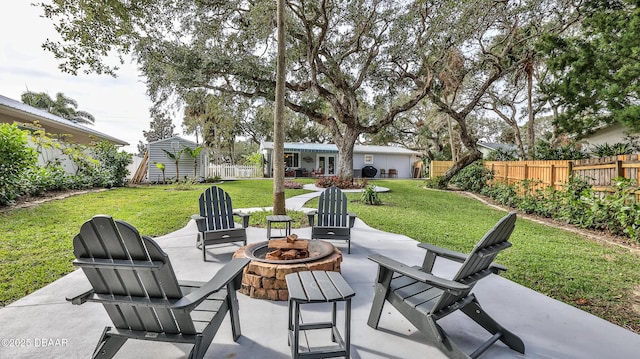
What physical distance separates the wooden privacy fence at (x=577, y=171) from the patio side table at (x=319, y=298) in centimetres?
640

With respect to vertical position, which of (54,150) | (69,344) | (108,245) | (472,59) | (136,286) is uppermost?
(472,59)

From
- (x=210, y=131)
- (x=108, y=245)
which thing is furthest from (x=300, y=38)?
(x=210, y=131)

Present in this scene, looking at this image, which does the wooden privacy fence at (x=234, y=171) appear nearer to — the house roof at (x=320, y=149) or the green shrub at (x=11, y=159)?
the house roof at (x=320, y=149)

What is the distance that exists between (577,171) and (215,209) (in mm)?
8351

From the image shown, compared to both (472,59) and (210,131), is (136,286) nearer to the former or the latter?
(472,59)

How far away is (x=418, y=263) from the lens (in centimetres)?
Result: 401

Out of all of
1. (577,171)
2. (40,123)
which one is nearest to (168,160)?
(40,123)

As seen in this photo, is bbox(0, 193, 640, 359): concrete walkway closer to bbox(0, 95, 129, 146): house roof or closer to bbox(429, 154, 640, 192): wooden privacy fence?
bbox(429, 154, 640, 192): wooden privacy fence

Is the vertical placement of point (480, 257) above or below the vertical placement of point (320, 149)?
below

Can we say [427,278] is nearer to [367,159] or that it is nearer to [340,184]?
[340,184]

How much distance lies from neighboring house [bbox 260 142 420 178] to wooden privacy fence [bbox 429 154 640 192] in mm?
14706

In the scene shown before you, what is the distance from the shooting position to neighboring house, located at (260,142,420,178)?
934 inches

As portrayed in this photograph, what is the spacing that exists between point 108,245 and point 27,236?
17.5ft

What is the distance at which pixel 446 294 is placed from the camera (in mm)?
1945
